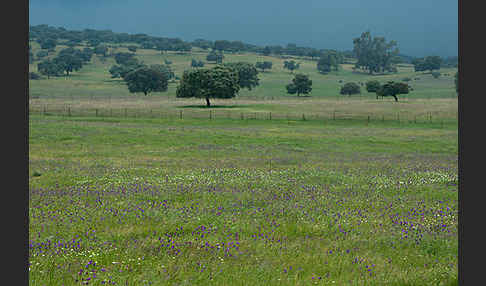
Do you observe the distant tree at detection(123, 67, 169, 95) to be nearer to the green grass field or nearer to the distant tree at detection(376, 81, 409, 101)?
the distant tree at detection(376, 81, 409, 101)

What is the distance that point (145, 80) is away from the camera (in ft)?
498

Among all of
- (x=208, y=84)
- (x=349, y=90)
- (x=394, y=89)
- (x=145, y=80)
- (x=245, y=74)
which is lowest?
(x=208, y=84)

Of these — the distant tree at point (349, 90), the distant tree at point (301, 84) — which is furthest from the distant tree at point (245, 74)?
the distant tree at point (349, 90)

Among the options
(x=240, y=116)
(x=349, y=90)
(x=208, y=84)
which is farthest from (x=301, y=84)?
(x=240, y=116)

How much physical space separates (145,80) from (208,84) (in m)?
59.9

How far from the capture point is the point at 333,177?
18.8 metres

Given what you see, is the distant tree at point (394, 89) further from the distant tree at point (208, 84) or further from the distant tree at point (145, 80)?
the distant tree at point (145, 80)

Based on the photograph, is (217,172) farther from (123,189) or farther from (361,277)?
(361,277)

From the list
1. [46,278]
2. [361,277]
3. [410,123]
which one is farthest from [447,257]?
[410,123]

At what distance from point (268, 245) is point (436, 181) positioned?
12036mm

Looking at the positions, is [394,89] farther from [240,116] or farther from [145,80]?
[145,80]

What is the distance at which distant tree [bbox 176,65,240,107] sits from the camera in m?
98.8

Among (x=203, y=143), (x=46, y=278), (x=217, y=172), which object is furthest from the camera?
(x=203, y=143)

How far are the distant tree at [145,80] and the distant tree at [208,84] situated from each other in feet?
177
